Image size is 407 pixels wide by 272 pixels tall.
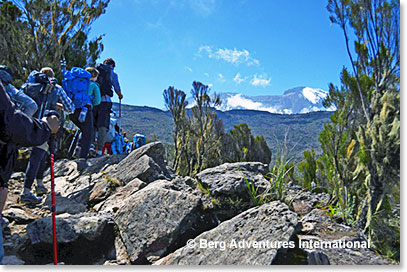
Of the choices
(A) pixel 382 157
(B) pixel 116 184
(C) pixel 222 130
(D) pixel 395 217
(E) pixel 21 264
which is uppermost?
(C) pixel 222 130

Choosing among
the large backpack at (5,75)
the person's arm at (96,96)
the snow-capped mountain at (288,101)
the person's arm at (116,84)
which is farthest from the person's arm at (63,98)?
the snow-capped mountain at (288,101)

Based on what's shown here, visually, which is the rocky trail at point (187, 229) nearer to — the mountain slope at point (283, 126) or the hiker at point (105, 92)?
the mountain slope at point (283, 126)

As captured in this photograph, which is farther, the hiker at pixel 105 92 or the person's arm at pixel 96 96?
the hiker at pixel 105 92

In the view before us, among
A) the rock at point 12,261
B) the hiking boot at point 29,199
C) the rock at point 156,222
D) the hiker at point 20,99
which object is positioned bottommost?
the rock at point 12,261

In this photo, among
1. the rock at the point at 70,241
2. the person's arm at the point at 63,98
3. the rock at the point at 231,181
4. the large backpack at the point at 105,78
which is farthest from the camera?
the large backpack at the point at 105,78

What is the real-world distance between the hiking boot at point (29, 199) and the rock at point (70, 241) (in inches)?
29.8

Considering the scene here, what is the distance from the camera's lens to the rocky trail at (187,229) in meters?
2.28

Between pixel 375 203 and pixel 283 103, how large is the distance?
2.08m

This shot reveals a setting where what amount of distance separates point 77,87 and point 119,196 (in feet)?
5.85

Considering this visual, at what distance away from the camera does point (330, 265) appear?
2168 mm

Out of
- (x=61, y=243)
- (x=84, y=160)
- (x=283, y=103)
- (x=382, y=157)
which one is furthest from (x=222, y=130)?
(x=61, y=243)

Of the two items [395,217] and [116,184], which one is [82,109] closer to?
[116,184]

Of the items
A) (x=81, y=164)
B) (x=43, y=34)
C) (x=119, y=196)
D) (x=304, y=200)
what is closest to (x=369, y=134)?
(x=304, y=200)

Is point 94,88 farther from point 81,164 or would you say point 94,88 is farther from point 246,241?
point 246,241
